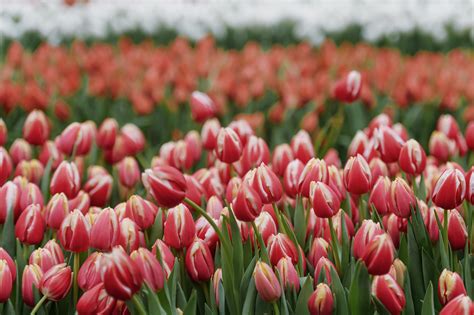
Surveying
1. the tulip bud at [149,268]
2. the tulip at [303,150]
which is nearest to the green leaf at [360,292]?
the tulip bud at [149,268]

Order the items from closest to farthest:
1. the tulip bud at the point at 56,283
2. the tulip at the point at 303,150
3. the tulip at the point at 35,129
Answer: the tulip bud at the point at 56,283 < the tulip at the point at 303,150 < the tulip at the point at 35,129

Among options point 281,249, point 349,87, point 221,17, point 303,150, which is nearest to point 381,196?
point 281,249

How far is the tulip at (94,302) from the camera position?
1477 millimetres

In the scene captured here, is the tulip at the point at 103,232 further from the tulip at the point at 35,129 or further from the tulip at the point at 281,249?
the tulip at the point at 35,129

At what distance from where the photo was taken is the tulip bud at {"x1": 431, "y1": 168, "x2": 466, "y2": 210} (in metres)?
1.65

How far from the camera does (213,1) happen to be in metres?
10.2

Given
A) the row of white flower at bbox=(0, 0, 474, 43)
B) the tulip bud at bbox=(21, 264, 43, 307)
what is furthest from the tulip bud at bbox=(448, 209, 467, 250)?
the row of white flower at bbox=(0, 0, 474, 43)

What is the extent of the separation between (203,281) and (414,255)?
0.51 metres

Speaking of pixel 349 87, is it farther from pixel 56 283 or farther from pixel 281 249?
pixel 56 283

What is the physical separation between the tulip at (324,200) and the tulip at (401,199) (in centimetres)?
17

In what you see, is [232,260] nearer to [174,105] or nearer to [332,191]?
[332,191]

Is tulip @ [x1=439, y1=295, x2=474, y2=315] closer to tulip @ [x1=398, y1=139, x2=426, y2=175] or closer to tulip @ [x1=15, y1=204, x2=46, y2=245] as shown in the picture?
tulip @ [x1=398, y1=139, x2=426, y2=175]

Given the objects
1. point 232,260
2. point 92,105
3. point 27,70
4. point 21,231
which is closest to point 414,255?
point 232,260

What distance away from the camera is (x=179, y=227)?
5.49ft
